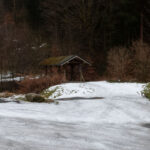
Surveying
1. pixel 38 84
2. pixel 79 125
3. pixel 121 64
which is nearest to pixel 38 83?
pixel 38 84

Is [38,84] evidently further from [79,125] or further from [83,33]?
[83,33]

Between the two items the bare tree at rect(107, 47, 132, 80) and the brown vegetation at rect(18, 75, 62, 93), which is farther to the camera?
the bare tree at rect(107, 47, 132, 80)

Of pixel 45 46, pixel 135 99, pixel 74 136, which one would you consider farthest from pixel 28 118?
pixel 45 46

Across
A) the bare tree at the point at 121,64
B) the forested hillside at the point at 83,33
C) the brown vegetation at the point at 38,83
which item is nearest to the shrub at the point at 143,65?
the bare tree at the point at 121,64

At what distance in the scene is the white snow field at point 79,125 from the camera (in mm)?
8031

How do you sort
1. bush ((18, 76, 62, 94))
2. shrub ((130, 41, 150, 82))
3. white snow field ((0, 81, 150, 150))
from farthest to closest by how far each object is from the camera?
shrub ((130, 41, 150, 82)), bush ((18, 76, 62, 94)), white snow field ((0, 81, 150, 150))

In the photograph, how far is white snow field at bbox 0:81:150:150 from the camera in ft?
26.3

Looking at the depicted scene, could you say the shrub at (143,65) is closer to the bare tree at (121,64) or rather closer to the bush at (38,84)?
the bare tree at (121,64)

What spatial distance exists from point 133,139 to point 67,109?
18.6ft

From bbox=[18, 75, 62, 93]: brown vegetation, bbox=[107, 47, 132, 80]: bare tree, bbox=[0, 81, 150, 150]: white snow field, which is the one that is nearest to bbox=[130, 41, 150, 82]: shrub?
bbox=[107, 47, 132, 80]: bare tree

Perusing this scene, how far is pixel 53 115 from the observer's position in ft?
40.8

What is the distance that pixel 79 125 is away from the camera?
10773 millimetres

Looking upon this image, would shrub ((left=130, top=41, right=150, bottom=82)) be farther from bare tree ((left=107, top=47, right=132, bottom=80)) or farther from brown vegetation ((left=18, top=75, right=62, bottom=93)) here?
brown vegetation ((left=18, top=75, right=62, bottom=93))

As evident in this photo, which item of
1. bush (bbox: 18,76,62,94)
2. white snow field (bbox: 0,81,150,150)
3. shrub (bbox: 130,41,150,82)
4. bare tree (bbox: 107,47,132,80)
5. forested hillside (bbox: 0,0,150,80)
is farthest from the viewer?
forested hillside (bbox: 0,0,150,80)
